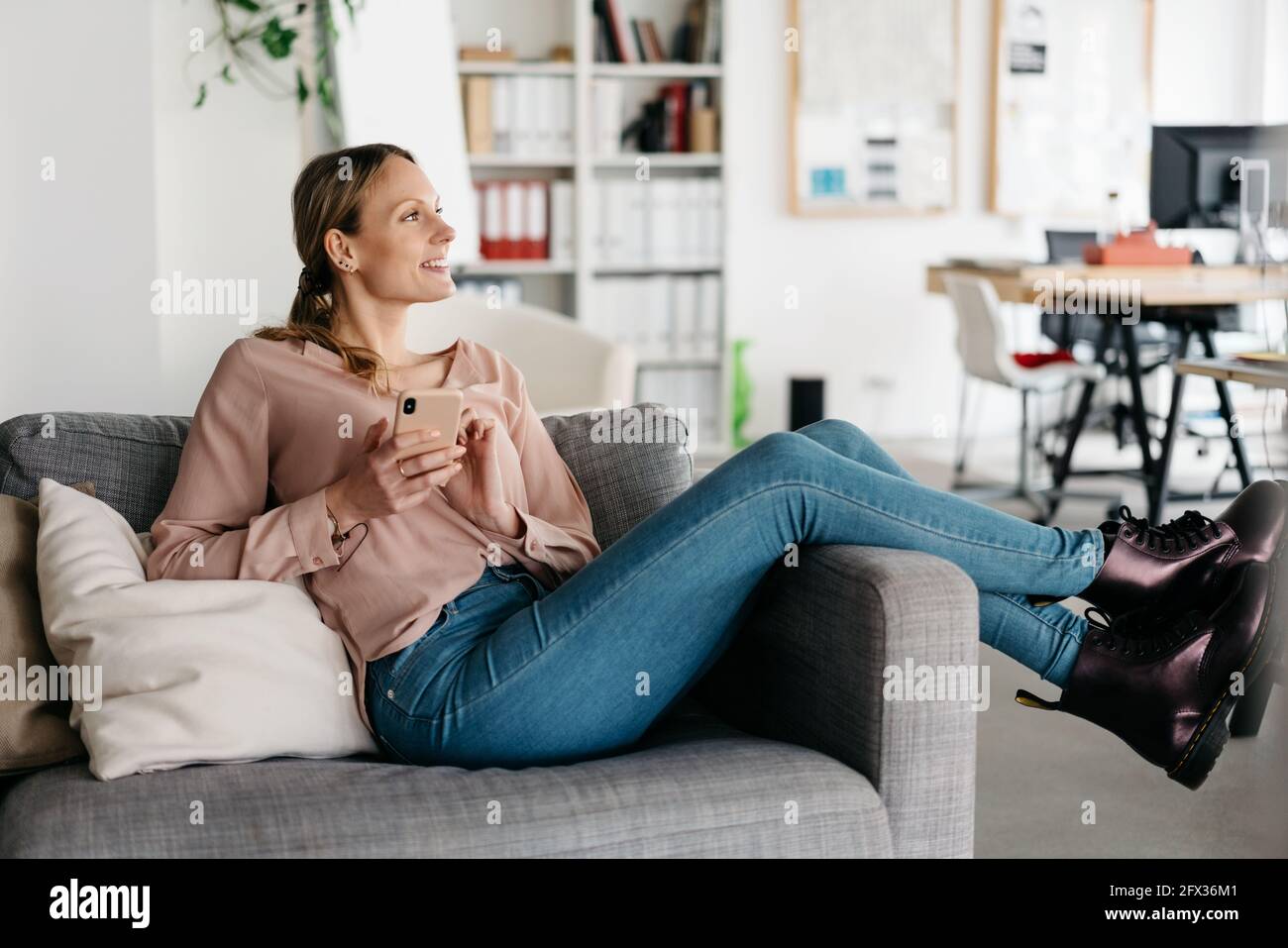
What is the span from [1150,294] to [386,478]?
3442 mm

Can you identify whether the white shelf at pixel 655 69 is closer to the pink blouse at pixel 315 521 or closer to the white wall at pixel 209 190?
the white wall at pixel 209 190

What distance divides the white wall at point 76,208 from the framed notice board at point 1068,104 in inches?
168

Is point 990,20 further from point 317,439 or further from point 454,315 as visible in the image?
point 317,439

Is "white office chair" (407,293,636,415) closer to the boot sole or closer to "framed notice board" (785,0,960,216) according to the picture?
the boot sole

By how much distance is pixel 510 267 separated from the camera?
5.45 m

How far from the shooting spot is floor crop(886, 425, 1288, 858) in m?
2.16

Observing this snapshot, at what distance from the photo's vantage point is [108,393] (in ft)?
10.0

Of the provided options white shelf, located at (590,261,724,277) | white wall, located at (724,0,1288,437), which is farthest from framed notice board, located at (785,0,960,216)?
white shelf, located at (590,261,724,277)

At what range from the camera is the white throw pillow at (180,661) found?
1.47m

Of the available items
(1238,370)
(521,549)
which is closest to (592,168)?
(1238,370)

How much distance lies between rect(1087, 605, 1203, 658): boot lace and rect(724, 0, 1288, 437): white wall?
4.18 metres

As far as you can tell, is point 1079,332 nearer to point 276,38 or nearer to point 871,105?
point 871,105

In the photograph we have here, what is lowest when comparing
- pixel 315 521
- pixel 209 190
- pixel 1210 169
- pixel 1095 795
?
pixel 1095 795
